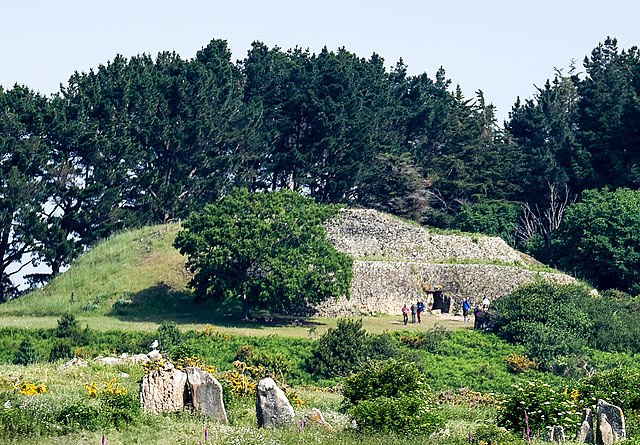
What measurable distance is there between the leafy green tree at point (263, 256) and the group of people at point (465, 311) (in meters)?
3.59

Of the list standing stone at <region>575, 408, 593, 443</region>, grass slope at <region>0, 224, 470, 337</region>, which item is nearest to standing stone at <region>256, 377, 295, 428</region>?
standing stone at <region>575, 408, 593, 443</region>

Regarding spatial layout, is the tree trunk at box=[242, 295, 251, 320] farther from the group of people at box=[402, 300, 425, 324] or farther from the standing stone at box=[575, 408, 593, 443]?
the standing stone at box=[575, 408, 593, 443]

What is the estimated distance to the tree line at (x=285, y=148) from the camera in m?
76.8

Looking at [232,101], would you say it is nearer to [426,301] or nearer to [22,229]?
[22,229]

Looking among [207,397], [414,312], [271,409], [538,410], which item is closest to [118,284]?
[414,312]

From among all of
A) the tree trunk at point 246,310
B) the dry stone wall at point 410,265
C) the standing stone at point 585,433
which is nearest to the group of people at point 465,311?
the dry stone wall at point 410,265

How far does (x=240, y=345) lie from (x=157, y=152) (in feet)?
106

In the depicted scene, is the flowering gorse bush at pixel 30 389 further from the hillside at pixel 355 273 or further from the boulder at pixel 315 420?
the hillside at pixel 355 273

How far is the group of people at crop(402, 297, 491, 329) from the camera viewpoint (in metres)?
61.1

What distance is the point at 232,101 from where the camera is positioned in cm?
8756

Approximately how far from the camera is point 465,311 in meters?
65.5

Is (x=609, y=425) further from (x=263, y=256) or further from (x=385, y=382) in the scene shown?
(x=263, y=256)

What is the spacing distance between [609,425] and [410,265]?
138ft

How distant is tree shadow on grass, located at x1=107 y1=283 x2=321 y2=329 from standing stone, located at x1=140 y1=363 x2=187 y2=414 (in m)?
30.9
